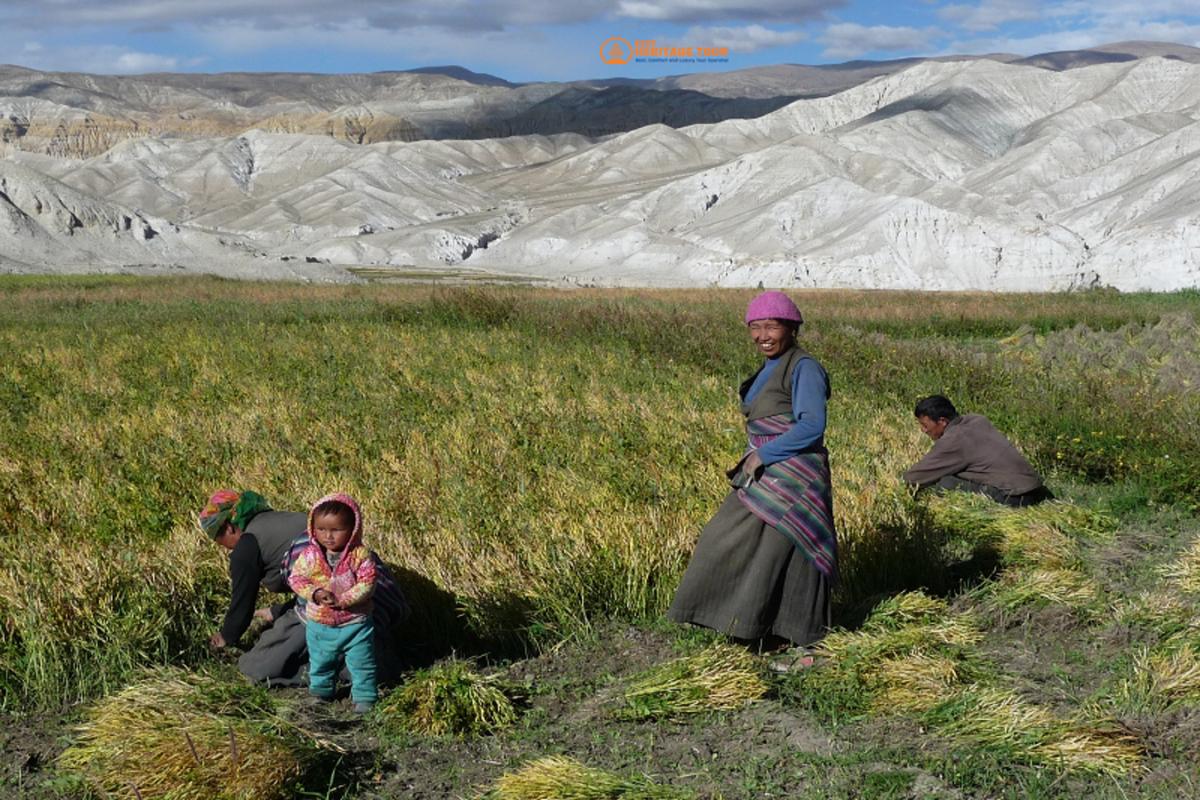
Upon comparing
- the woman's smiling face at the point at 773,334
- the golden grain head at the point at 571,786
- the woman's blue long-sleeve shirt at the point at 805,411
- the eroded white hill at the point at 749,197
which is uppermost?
the eroded white hill at the point at 749,197

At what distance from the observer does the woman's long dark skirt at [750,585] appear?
5.55 meters

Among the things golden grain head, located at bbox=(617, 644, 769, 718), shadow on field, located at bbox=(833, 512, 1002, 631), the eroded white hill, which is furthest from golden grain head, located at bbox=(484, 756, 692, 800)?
the eroded white hill

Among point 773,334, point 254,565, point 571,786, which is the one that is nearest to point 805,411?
point 773,334

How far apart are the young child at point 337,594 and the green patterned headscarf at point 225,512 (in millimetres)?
624

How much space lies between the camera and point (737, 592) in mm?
5605

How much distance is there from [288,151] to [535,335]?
110m

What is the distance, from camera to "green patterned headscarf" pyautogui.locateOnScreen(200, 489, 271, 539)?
5527 mm

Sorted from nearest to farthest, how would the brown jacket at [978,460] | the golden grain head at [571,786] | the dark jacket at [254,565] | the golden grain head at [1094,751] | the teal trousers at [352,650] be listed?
the golden grain head at [571,786] → the golden grain head at [1094,751] → the teal trousers at [352,650] → the dark jacket at [254,565] → the brown jacket at [978,460]

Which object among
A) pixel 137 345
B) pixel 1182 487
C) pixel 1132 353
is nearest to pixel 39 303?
pixel 137 345

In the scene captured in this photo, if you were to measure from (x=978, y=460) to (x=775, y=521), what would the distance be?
3.81 meters

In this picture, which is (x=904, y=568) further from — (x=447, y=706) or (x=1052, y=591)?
(x=447, y=706)

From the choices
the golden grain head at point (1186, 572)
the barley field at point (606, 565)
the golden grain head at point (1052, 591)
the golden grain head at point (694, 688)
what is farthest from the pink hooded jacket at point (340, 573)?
the golden grain head at point (1186, 572)

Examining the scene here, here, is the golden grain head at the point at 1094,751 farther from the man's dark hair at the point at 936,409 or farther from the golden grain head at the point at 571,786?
the man's dark hair at the point at 936,409

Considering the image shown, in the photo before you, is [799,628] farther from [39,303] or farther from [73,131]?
[73,131]
